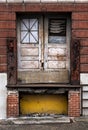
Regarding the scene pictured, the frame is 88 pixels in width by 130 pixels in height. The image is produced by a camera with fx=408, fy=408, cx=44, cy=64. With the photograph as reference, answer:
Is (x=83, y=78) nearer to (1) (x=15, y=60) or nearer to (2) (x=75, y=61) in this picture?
(2) (x=75, y=61)

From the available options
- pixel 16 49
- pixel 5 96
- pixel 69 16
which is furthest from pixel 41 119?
pixel 69 16

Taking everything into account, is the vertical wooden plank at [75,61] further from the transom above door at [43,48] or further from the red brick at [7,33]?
the red brick at [7,33]

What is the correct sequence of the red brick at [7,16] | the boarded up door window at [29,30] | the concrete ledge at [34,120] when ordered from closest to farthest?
1. the concrete ledge at [34,120]
2. the red brick at [7,16]
3. the boarded up door window at [29,30]

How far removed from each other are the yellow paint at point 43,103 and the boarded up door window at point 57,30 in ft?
4.88

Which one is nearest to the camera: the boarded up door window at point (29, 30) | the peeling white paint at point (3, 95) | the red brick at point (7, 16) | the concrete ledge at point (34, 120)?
the concrete ledge at point (34, 120)

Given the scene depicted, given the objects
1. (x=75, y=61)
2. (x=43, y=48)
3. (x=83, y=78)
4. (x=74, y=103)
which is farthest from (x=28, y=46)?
(x=74, y=103)

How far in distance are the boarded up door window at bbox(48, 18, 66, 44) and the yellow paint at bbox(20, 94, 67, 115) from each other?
4.88 feet

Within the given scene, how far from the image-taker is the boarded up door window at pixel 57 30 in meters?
10.8

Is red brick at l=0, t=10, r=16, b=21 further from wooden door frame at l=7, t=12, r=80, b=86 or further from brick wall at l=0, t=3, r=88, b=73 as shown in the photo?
wooden door frame at l=7, t=12, r=80, b=86

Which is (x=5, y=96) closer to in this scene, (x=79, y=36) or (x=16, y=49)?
(x=16, y=49)

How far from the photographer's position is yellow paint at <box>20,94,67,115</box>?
10.8 m

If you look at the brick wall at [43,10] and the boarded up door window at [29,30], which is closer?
the brick wall at [43,10]

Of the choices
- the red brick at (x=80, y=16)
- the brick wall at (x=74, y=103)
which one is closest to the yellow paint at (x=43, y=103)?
the brick wall at (x=74, y=103)

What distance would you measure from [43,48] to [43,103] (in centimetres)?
145
